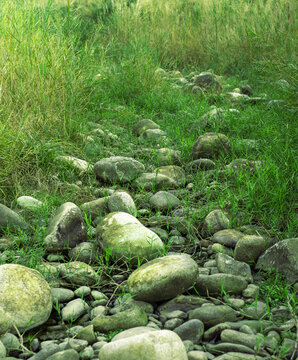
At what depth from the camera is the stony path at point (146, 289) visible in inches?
56.8

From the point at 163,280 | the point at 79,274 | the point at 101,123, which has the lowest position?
the point at 101,123

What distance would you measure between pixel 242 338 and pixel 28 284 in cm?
81

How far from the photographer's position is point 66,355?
1.38 metres

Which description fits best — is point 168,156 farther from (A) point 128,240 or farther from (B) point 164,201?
(A) point 128,240

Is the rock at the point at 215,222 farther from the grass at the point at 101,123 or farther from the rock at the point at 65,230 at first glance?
the rock at the point at 65,230

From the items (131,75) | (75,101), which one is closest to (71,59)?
(75,101)

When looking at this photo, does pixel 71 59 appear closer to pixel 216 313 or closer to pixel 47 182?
pixel 47 182

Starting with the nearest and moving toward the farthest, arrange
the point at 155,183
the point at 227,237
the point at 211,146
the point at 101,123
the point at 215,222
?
the point at 227,237 < the point at 215,222 < the point at 155,183 < the point at 211,146 < the point at 101,123

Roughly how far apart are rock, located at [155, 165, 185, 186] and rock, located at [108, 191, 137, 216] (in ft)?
1.72

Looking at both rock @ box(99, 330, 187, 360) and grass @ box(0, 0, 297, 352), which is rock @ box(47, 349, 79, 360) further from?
grass @ box(0, 0, 297, 352)

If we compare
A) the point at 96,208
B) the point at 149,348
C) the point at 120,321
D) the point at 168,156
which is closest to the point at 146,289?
the point at 120,321

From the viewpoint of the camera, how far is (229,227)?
7.60ft

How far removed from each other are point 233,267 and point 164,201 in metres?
0.73

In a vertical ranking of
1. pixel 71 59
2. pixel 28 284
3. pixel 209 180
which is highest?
pixel 71 59
